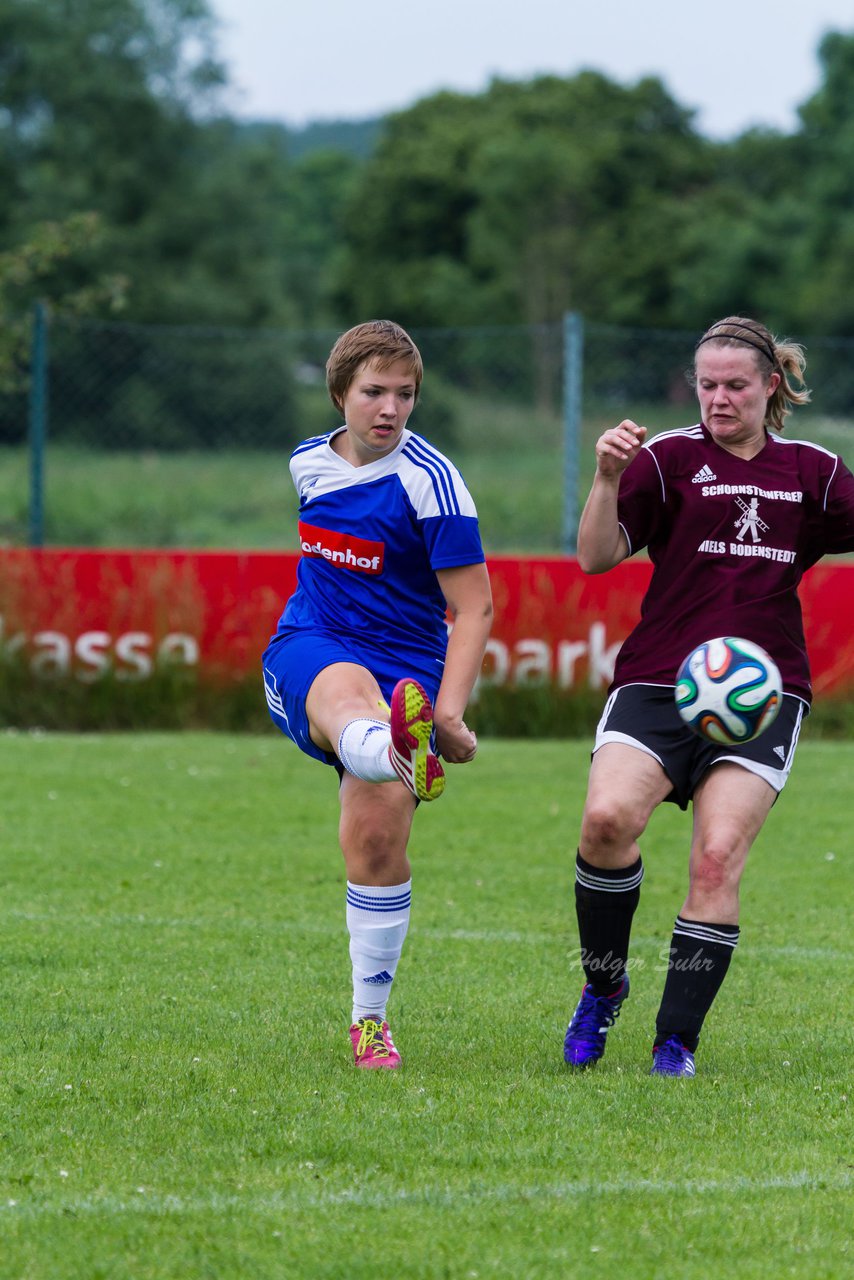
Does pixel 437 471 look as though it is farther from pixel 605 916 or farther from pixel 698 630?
pixel 605 916

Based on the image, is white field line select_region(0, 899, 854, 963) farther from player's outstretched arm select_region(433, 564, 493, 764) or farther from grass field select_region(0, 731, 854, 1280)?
player's outstretched arm select_region(433, 564, 493, 764)

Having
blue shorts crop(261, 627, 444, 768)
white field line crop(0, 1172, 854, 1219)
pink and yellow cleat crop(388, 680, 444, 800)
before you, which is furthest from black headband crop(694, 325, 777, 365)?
white field line crop(0, 1172, 854, 1219)

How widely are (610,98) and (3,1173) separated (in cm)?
7529

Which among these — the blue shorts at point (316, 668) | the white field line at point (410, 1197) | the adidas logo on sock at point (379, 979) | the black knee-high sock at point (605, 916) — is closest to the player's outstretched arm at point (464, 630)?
the blue shorts at point (316, 668)

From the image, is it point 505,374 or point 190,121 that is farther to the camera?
point 190,121

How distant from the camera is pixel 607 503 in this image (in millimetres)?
4758

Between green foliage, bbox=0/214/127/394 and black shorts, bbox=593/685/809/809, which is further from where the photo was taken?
green foliage, bbox=0/214/127/394

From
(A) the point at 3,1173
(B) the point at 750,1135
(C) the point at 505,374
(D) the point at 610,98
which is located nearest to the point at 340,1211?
(A) the point at 3,1173

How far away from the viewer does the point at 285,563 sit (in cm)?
1191

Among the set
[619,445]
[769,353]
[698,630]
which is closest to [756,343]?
[769,353]

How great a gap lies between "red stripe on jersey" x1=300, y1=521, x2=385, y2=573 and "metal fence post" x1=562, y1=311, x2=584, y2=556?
8765 mm

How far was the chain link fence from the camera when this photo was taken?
14.3 meters

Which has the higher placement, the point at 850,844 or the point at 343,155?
the point at 343,155

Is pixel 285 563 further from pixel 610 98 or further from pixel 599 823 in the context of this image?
pixel 610 98
